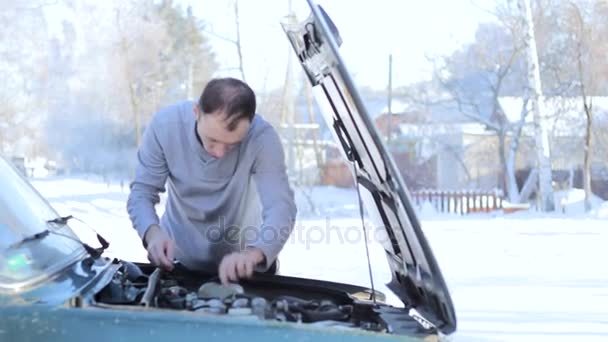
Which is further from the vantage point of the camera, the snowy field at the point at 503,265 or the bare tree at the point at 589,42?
the bare tree at the point at 589,42

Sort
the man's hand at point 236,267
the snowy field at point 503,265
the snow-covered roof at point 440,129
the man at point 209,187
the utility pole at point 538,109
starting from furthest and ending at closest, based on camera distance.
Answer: the snow-covered roof at point 440,129 < the utility pole at point 538,109 < the snowy field at point 503,265 < the man at point 209,187 < the man's hand at point 236,267

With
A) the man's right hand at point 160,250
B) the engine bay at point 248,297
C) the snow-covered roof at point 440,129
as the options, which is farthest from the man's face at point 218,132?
the snow-covered roof at point 440,129

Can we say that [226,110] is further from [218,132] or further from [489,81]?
[489,81]

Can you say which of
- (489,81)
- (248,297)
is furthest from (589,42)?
(248,297)

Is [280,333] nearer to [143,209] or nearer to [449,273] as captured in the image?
[143,209]

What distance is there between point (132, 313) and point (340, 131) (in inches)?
50.0

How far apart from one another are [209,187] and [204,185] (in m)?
0.02

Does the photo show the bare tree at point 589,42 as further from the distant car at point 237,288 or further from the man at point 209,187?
the distant car at point 237,288

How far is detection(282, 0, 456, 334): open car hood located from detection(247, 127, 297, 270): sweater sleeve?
1.00ft

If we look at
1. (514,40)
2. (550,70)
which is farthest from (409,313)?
(550,70)

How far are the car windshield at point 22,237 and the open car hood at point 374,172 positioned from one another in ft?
3.11

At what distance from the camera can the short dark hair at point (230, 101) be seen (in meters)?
3.26

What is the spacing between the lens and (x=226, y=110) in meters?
3.26

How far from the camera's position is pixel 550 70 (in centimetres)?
3941
